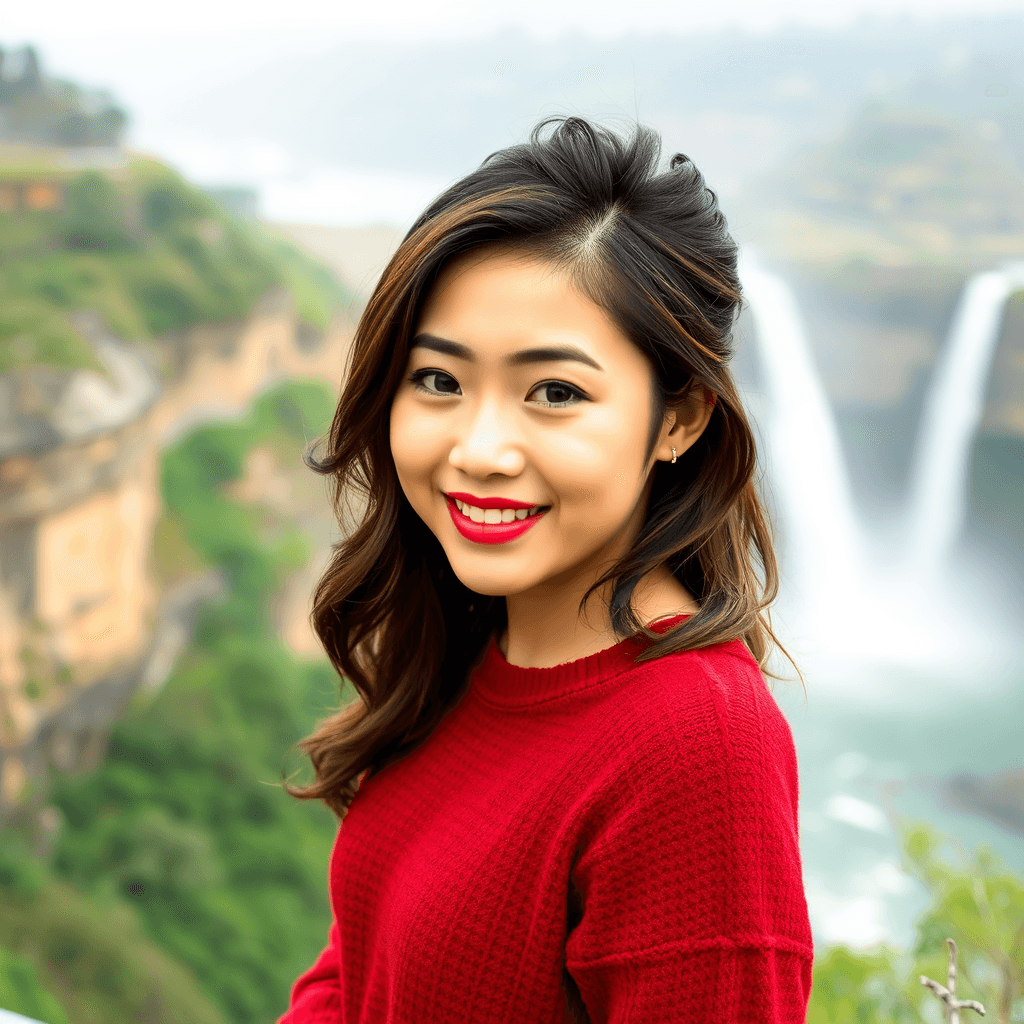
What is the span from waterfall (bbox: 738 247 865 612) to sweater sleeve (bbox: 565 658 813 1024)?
16.8 metres

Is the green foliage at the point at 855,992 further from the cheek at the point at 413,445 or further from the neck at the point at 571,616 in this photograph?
the cheek at the point at 413,445

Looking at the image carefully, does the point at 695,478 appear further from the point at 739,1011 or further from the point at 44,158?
the point at 44,158

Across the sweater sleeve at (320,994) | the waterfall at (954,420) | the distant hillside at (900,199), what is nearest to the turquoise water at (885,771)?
the waterfall at (954,420)

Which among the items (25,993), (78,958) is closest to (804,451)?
(78,958)

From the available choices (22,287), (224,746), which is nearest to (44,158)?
(22,287)

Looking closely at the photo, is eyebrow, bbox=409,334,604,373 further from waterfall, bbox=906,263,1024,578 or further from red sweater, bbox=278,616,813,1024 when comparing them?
waterfall, bbox=906,263,1024,578

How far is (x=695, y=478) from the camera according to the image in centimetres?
104

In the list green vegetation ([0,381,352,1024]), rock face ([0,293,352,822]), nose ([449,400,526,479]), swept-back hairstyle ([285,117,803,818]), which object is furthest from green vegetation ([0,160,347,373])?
nose ([449,400,526,479])

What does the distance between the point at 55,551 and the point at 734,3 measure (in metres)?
23.7

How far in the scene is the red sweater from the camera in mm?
807

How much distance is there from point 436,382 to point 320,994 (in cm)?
76

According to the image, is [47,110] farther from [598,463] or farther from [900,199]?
[598,463]

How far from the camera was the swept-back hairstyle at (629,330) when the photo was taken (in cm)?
93

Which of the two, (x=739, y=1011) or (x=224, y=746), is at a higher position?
(x=739, y=1011)
